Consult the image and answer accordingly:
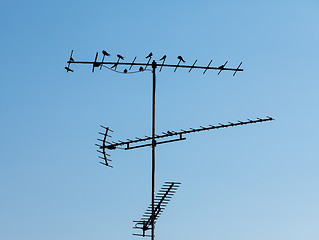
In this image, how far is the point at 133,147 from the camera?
2364 cm

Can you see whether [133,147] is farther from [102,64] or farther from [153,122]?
[102,64]

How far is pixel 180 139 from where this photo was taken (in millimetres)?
23578

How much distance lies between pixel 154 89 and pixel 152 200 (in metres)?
4.56

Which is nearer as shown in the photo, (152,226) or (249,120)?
(152,226)

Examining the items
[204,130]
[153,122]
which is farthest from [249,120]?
[153,122]

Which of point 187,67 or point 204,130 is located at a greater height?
point 187,67

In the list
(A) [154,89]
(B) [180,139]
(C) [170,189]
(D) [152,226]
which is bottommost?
(D) [152,226]

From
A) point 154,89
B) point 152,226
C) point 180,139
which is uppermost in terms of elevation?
point 154,89

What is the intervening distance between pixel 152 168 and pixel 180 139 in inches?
67.0

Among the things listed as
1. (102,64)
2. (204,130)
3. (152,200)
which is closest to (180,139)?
(204,130)

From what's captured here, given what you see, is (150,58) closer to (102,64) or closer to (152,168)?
(102,64)

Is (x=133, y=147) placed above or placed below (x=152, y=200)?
above

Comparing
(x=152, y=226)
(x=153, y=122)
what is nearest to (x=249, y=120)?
(x=153, y=122)

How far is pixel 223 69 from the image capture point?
24859mm
